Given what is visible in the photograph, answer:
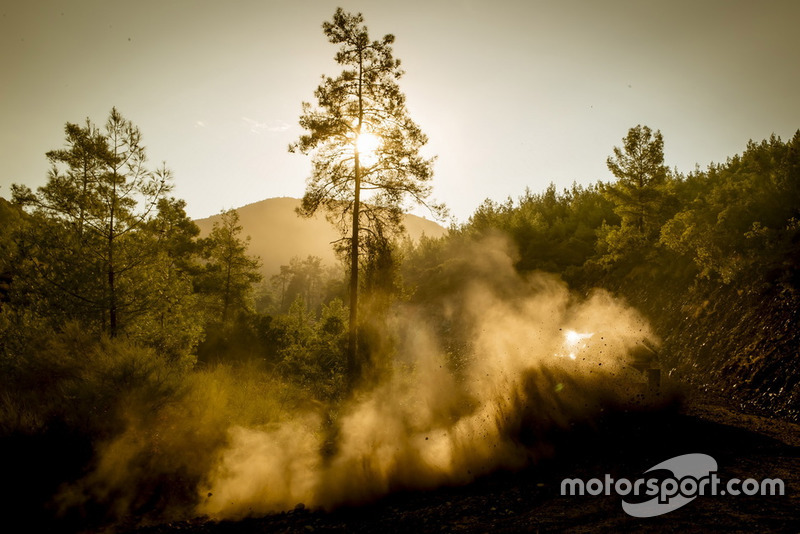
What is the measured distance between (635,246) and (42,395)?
3266 cm

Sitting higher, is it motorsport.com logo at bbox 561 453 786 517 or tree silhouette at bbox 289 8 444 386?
tree silhouette at bbox 289 8 444 386

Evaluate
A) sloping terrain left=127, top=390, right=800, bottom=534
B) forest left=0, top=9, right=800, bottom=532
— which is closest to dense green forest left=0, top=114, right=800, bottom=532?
forest left=0, top=9, right=800, bottom=532

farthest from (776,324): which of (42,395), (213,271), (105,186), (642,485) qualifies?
(213,271)

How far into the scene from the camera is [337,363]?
68.6ft

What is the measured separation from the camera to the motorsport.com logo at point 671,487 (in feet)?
21.4

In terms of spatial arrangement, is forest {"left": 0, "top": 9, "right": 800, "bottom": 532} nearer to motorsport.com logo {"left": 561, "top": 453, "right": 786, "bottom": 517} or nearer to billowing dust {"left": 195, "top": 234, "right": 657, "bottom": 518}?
billowing dust {"left": 195, "top": 234, "right": 657, "bottom": 518}

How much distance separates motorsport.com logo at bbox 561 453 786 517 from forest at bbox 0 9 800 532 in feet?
5.30

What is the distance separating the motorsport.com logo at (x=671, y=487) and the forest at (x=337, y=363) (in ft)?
5.30

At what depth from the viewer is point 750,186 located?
19.3 metres

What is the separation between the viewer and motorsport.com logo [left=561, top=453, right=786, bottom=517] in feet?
21.4

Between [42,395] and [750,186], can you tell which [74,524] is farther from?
[750,186]

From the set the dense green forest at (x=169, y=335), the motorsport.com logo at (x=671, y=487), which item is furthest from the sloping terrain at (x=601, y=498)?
the dense green forest at (x=169, y=335)

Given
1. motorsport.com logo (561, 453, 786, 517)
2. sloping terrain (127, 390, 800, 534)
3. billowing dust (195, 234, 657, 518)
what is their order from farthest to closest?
billowing dust (195, 234, 657, 518) → motorsport.com logo (561, 453, 786, 517) → sloping terrain (127, 390, 800, 534)

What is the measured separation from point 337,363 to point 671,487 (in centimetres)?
1607
